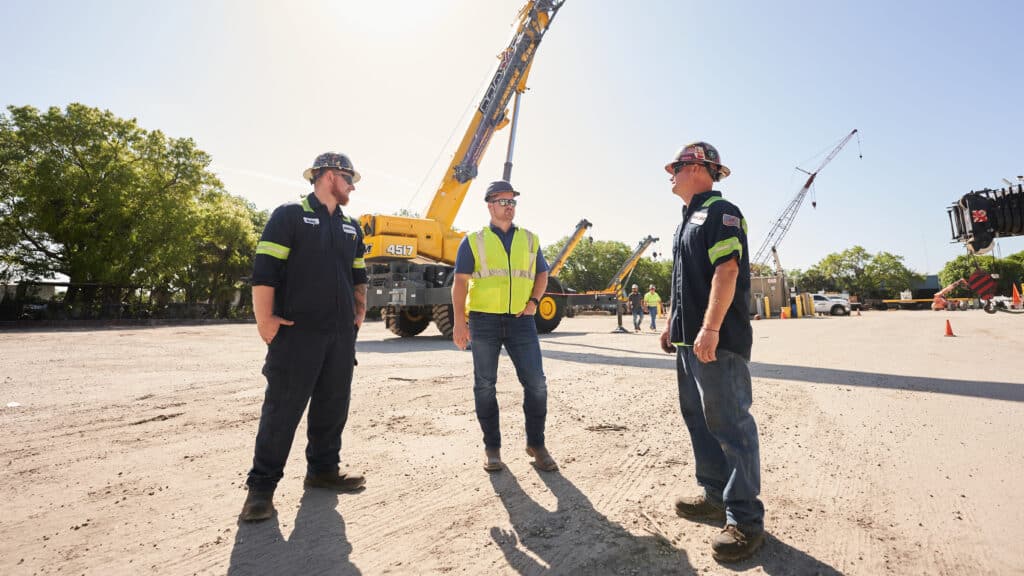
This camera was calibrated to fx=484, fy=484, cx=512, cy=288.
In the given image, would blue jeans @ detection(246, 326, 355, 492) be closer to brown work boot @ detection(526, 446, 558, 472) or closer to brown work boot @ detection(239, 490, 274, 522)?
brown work boot @ detection(239, 490, 274, 522)

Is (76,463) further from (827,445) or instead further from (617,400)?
(827,445)

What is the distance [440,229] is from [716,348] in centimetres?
1257

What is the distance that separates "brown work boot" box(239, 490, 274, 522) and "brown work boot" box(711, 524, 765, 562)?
2.15 meters

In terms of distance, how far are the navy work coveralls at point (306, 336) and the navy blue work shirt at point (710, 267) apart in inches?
74.7

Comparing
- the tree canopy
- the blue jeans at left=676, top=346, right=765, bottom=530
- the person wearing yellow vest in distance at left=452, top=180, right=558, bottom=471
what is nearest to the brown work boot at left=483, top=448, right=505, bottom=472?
the person wearing yellow vest in distance at left=452, top=180, right=558, bottom=471

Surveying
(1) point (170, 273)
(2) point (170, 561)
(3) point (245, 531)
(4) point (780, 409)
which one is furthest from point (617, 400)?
(1) point (170, 273)

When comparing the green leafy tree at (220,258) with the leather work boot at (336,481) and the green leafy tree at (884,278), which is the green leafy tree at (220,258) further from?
the green leafy tree at (884,278)

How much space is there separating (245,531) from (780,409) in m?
4.43

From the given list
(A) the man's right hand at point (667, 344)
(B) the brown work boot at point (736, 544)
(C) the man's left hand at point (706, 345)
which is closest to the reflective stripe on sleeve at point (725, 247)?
(C) the man's left hand at point (706, 345)

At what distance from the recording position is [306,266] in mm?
2713

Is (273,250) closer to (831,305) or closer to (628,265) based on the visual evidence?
(628,265)

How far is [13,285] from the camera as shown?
23578mm

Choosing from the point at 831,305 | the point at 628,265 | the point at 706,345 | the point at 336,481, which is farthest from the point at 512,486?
the point at 831,305

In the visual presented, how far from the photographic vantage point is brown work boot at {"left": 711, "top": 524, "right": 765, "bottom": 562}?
2.00m
